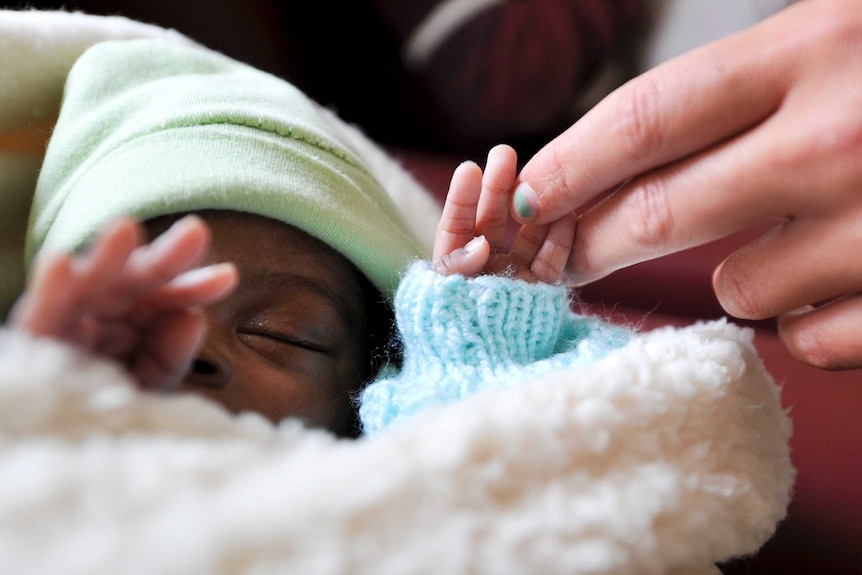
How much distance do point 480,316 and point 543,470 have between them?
252 mm

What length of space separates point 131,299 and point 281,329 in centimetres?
22

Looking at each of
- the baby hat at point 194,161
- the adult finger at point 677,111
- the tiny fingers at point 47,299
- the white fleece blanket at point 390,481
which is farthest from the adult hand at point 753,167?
the tiny fingers at point 47,299

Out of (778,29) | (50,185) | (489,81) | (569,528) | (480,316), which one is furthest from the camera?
(489,81)

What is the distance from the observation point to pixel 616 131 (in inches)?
19.7

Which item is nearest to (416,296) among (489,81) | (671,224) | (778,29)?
(671,224)

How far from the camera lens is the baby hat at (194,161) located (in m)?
0.66

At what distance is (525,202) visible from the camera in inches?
22.6

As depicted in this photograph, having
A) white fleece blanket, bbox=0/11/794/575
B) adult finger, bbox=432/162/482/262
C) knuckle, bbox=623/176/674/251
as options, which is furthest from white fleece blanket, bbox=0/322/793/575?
adult finger, bbox=432/162/482/262

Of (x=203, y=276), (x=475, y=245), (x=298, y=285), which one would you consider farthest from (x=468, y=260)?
(x=203, y=276)

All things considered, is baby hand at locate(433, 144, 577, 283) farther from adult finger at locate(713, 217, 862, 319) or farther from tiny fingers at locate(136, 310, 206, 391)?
tiny fingers at locate(136, 310, 206, 391)

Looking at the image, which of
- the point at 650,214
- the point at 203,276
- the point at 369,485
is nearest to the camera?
the point at 369,485

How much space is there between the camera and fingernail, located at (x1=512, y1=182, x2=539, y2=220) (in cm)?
57

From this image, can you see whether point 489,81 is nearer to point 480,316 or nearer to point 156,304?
point 480,316

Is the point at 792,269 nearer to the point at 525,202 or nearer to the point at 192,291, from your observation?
the point at 525,202
